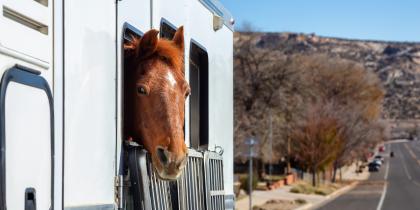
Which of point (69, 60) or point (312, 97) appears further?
point (312, 97)

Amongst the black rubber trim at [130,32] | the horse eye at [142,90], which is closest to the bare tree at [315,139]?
the black rubber trim at [130,32]

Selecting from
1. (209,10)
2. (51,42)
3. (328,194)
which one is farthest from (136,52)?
(328,194)

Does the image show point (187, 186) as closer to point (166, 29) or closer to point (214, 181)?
point (214, 181)

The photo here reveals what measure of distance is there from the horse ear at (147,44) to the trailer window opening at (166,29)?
78cm

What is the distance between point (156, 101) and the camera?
4012 mm

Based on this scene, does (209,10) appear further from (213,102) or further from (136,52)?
(136,52)

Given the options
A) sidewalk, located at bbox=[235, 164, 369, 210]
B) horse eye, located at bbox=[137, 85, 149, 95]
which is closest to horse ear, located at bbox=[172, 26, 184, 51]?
horse eye, located at bbox=[137, 85, 149, 95]

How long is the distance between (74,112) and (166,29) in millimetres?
1830

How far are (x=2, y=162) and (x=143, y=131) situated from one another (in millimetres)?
1473

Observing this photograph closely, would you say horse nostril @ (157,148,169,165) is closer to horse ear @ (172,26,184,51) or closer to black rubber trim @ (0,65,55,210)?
horse ear @ (172,26,184,51)

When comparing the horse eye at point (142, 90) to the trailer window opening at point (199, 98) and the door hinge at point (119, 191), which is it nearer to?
the door hinge at point (119, 191)

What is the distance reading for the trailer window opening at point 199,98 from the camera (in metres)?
6.07

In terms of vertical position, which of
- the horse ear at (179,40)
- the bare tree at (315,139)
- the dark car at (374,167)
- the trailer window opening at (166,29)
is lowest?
the dark car at (374,167)

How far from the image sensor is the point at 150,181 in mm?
4203
